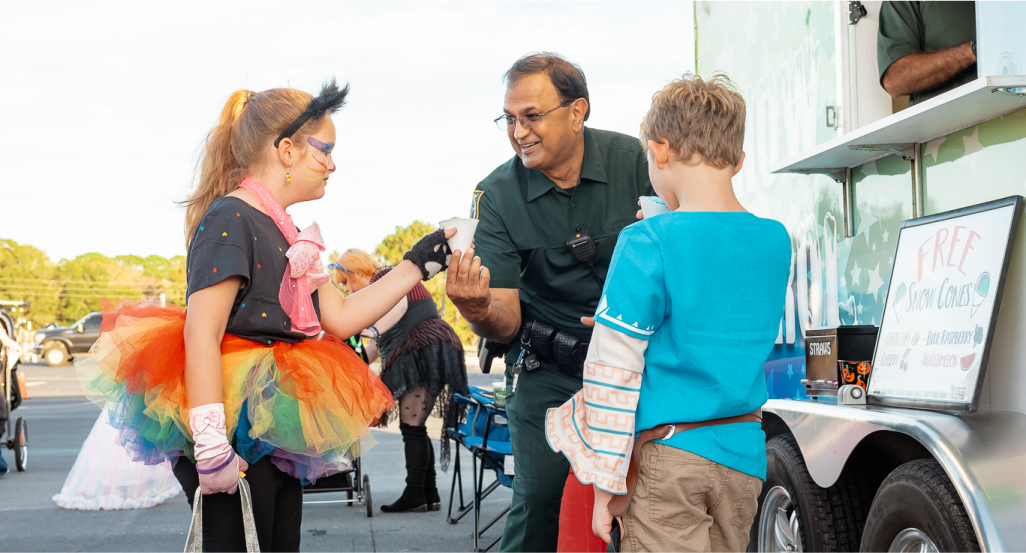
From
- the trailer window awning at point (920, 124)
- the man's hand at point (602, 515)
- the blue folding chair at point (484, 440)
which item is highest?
the trailer window awning at point (920, 124)

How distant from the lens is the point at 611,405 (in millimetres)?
1931

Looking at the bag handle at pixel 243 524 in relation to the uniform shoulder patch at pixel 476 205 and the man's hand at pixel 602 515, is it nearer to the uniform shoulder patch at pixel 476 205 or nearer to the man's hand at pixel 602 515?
the man's hand at pixel 602 515

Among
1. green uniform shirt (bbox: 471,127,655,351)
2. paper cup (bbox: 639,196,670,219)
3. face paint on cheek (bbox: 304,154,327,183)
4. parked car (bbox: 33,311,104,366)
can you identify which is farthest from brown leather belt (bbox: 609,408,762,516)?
parked car (bbox: 33,311,104,366)

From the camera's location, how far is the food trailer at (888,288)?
2.29 meters

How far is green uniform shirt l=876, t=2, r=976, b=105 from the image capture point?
338 cm

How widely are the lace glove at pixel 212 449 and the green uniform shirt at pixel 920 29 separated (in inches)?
117

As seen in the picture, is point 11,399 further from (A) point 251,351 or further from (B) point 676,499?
(B) point 676,499

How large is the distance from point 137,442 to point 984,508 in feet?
7.40

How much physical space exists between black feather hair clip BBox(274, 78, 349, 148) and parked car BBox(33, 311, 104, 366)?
30.0 m

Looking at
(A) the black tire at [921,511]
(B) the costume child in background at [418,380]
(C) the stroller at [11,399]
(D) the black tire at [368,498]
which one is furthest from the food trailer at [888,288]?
(C) the stroller at [11,399]

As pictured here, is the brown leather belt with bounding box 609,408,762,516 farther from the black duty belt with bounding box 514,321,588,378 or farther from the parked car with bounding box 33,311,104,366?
the parked car with bounding box 33,311,104,366

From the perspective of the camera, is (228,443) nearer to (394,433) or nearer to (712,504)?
(712,504)

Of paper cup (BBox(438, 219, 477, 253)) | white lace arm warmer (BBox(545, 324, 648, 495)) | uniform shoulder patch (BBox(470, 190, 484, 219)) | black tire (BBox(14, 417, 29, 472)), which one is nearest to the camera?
white lace arm warmer (BBox(545, 324, 648, 495))

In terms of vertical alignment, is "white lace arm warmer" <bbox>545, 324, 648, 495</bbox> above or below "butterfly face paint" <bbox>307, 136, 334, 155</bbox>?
below
